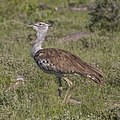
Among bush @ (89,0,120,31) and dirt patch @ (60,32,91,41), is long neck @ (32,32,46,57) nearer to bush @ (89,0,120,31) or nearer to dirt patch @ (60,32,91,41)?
dirt patch @ (60,32,91,41)

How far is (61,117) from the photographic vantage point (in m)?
7.16

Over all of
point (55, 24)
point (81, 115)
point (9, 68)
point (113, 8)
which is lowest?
point (55, 24)

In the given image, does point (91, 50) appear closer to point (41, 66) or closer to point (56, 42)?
point (56, 42)

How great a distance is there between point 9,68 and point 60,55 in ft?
7.71

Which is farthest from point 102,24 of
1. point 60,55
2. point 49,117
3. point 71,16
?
point 49,117

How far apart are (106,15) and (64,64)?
34.1ft

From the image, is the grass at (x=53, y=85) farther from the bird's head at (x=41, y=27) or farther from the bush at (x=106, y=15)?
the bush at (x=106, y=15)

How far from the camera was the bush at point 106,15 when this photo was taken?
18.5 metres

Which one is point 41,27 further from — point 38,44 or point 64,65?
point 64,65

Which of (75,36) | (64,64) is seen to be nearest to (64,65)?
(64,64)

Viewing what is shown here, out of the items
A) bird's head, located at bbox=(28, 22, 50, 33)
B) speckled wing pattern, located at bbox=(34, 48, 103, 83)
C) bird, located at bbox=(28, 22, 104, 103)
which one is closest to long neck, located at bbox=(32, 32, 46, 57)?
bird's head, located at bbox=(28, 22, 50, 33)

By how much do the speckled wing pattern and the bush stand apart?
9.91 metres

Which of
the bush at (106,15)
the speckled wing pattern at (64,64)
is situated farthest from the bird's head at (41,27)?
the bush at (106,15)

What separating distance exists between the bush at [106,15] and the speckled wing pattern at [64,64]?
991 cm
